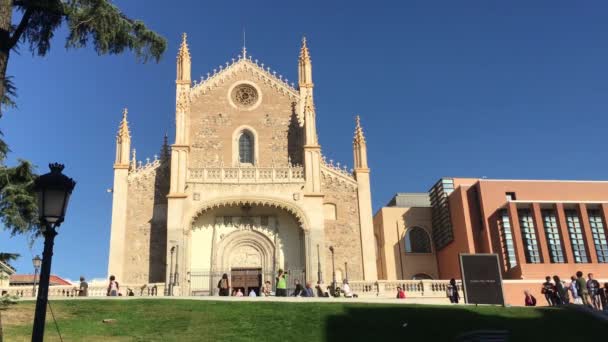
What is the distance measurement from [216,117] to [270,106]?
139 inches

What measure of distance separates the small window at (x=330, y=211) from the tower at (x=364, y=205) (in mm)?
1557

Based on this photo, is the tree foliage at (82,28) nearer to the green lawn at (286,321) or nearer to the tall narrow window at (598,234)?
the green lawn at (286,321)

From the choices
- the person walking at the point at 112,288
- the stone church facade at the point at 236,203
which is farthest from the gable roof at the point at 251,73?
the person walking at the point at 112,288

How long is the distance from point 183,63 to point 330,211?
44.8ft

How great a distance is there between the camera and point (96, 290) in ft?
103

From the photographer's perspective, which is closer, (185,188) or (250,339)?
(250,339)

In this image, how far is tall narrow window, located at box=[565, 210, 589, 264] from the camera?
35625 millimetres

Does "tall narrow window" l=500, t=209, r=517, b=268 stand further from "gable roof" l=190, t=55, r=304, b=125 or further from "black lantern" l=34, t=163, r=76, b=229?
"black lantern" l=34, t=163, r=76, b=229

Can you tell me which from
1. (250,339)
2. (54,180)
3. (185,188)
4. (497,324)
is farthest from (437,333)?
(185,188)

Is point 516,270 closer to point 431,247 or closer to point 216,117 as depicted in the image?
point 431,247

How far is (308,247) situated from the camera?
34.8 m

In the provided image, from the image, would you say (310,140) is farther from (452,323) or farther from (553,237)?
(452,323)

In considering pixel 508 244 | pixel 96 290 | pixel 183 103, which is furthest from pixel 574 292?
pixel 183 103

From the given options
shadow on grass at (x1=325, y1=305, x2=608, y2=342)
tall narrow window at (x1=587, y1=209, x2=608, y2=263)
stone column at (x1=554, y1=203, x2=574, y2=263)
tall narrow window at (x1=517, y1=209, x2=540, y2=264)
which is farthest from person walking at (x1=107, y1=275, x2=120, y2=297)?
tall narrow window at (x1=587, y1=209, x2=608, y2=263)
